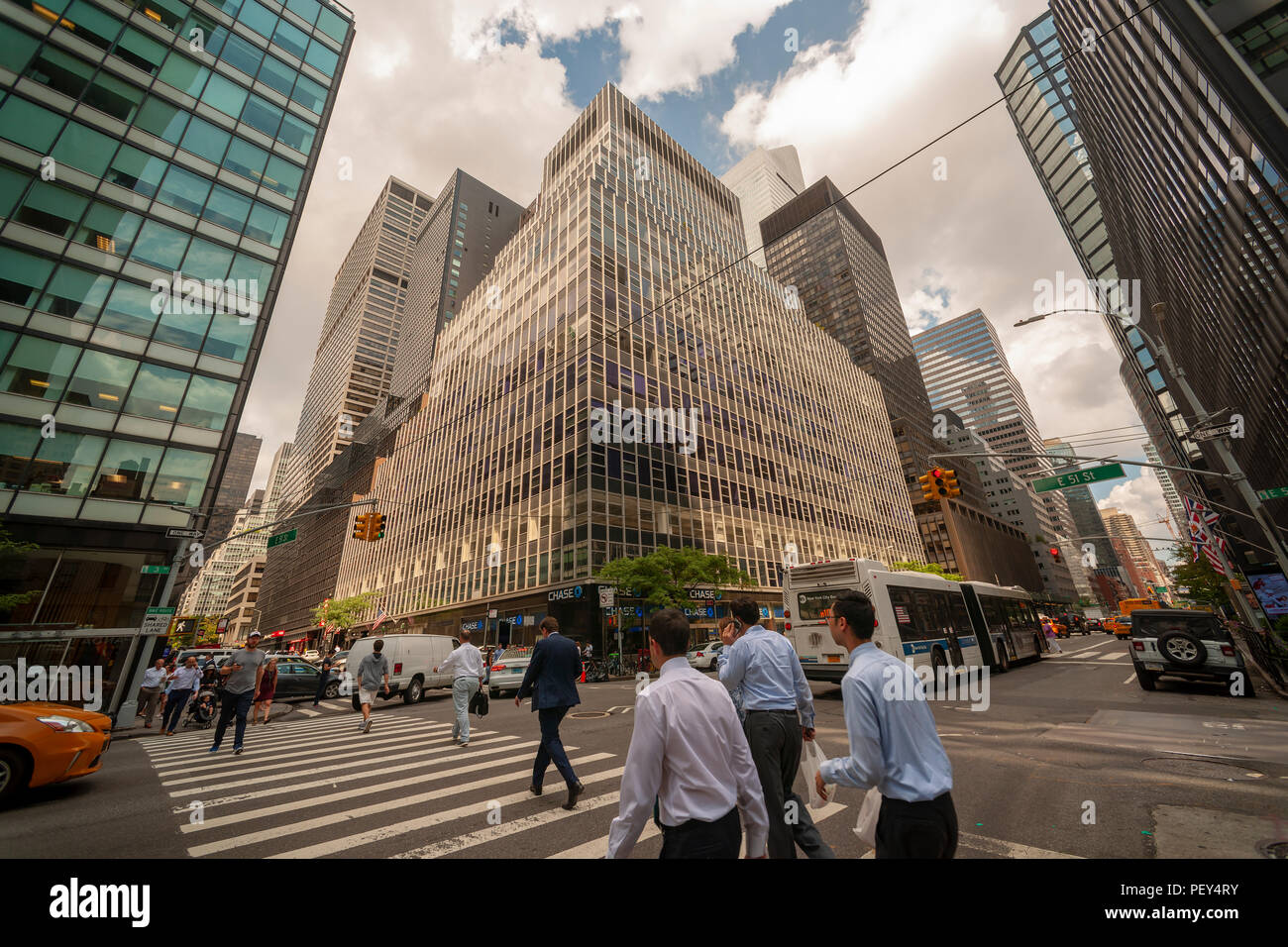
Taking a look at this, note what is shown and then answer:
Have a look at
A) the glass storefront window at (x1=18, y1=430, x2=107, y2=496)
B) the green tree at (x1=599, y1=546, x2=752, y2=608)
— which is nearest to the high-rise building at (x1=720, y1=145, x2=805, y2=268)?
the green tree at (x1=599, y1=546, x2=752, y2=608)

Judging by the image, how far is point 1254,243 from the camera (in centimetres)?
1800

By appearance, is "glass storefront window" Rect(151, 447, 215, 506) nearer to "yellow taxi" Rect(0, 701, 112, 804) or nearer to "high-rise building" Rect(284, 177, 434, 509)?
"yellow taxi" Rect(0, 701, 112, 804)

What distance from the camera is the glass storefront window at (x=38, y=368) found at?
1731 centimetres

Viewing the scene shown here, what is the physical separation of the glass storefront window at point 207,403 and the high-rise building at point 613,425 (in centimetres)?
1970

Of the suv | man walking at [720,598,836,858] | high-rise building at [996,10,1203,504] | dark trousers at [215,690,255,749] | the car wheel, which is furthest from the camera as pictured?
high-rise building at [996,10,1203,504]

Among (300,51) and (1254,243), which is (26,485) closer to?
(300,51)

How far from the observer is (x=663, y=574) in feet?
99.0

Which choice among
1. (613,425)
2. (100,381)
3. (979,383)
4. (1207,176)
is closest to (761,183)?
(979,383)

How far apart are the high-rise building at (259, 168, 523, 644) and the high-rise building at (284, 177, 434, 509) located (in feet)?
4.16

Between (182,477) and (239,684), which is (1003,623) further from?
(182,477)

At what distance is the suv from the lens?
12562mm

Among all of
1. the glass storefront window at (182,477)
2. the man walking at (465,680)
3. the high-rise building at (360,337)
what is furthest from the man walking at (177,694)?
the high-rise building at (360,337)

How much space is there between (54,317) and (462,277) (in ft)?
278
